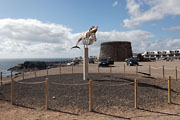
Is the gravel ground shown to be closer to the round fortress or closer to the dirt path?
the dirt path

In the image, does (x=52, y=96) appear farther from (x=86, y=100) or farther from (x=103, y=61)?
(x=103, y=61)

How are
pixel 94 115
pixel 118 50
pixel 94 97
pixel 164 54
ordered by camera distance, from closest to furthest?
pixel 94 115, pixel 94 97, pixel 118 50, pixel 164 54

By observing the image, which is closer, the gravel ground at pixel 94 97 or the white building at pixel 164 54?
the gravel ground at pixel 94 97

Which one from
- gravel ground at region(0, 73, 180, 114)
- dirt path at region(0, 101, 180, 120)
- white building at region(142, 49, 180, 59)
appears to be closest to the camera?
dirt path at region(0, 101, 180, 120)

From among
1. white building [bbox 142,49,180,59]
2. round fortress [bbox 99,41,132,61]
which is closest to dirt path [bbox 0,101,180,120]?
round fortress [bbox 99,41,132,61]

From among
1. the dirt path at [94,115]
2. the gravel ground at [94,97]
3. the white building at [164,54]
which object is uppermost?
the white building at [164,54]

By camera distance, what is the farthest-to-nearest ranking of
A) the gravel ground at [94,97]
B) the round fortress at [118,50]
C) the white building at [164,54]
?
the white building at [164,54]
the round fortress at [118,50]
the gravel ground at [94,97]

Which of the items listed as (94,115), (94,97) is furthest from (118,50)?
(94,115)

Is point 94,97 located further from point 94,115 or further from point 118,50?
point 118,50

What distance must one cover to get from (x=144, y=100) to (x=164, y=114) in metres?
1.78

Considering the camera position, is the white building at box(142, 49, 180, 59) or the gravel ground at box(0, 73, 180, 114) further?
the white building at box(142, 49, 180, 59)

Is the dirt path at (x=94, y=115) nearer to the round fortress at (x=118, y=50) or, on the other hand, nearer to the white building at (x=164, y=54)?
the round fortress at (x=118, y=50)

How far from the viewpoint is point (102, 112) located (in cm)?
680

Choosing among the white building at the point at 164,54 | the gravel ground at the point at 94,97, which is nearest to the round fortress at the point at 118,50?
the gravel ground at the point at 94,97
